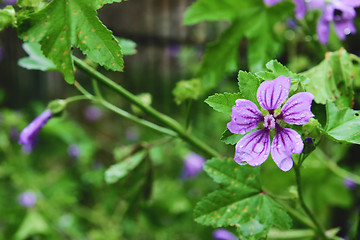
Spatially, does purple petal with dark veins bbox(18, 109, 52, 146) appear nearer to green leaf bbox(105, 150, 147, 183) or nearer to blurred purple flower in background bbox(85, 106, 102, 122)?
green leaf bbox(105, 150, 147, 183)

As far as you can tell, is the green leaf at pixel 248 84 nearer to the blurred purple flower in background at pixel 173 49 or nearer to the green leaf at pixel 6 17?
the green leaf at pixel 6 17

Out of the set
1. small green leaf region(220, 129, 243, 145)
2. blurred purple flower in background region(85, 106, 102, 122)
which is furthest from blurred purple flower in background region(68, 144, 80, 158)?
small green leaf region(220, 129, 243, 145)

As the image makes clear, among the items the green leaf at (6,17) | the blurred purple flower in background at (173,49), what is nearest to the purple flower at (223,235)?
the green leaf at (6,17)

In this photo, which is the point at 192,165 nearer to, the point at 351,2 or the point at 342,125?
the point at 351,2

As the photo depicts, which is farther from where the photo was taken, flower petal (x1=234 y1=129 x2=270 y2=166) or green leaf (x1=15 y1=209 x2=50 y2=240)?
green leaf (x1=15 y1=209 x2=50 y2=240)

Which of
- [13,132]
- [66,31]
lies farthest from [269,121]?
[13,132]

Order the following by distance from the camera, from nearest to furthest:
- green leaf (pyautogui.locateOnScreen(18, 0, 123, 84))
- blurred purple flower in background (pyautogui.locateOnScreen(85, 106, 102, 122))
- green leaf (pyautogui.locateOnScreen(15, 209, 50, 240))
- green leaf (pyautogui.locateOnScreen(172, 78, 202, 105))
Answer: green leaf (pyautogui.locateOnScreen(18, 0, 123, 84))
green leaf (pyautogui.locateOnScreen(172, 78, 202, 105))
green leaf (pyautogui.locateOnScreen(15, 209, 50, 240))
blurred purple flower in background (pyautogui.locateOnScreen(85, 106, 102, 122))
